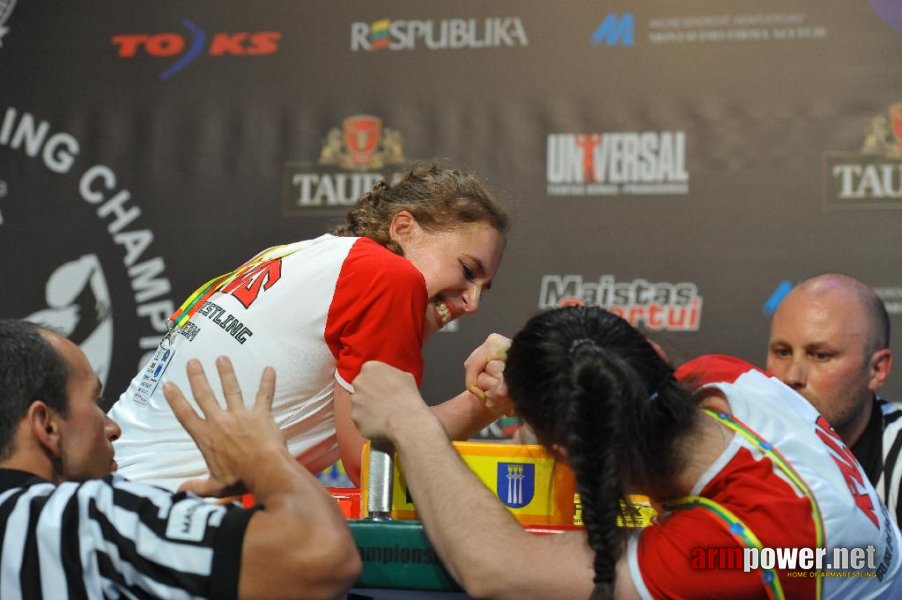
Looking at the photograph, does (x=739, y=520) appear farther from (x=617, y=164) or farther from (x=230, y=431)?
(x=617, y=164)

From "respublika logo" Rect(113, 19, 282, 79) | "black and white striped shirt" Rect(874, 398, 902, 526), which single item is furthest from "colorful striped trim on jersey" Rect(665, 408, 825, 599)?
"respublika logo" Rect(113, 19, 282, 79)

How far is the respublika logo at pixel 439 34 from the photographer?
377 centimetres

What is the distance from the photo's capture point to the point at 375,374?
167cm

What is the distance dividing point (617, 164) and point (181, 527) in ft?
8.63

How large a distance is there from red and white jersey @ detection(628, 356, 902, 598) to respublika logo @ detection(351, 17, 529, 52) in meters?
2.45

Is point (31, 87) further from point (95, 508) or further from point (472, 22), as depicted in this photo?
point (95, 508)

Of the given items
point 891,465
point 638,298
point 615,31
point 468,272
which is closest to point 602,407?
point 468,272

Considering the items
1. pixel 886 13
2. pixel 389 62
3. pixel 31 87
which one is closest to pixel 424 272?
pixel 389 62

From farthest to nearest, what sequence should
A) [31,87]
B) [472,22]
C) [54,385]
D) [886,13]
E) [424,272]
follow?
[31,87], [472,22], [886,13], [424,272], [54,385]

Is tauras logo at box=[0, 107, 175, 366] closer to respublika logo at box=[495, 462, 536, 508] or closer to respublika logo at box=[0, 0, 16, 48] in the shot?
respublika logo at box=[0, 0, 16, 48]

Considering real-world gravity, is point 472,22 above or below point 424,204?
above

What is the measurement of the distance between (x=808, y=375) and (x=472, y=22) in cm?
172

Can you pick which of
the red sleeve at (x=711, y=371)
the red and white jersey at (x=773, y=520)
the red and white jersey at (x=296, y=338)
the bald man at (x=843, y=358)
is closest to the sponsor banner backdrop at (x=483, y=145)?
the bald man at (x=843, y=358)

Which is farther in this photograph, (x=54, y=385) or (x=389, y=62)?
(x=389, y=62)
